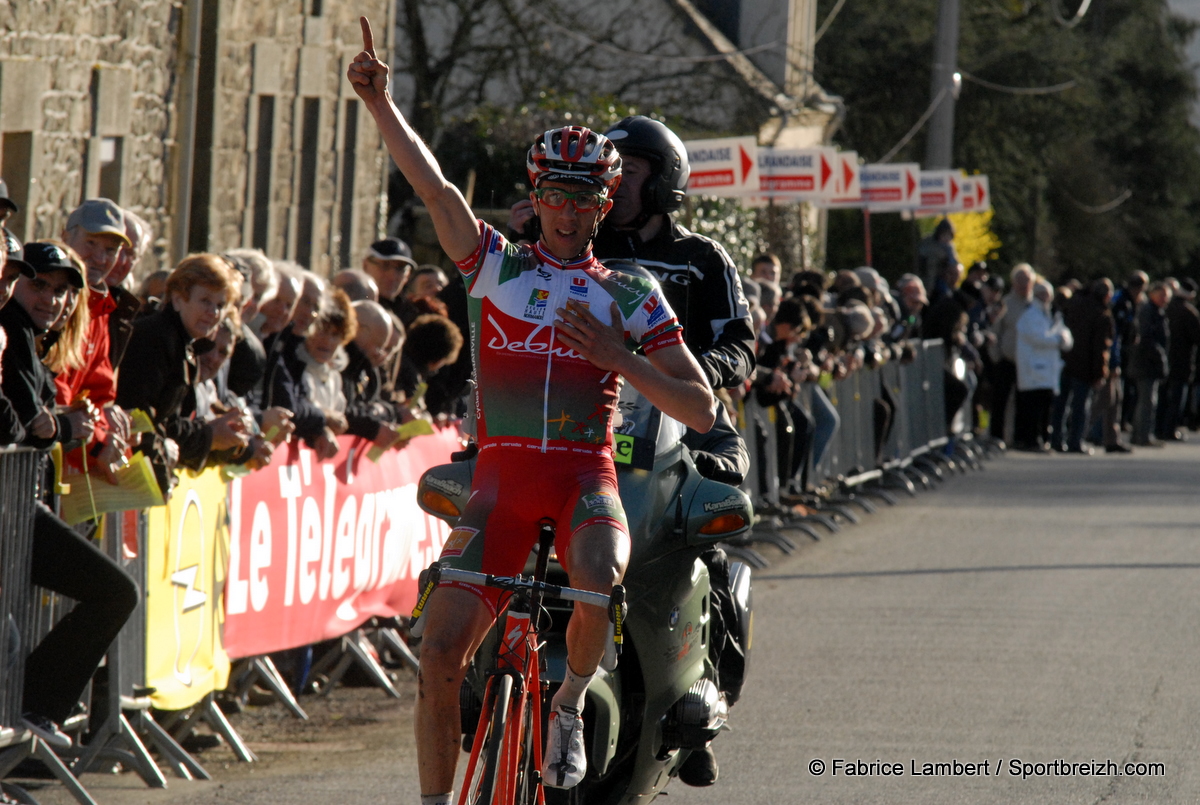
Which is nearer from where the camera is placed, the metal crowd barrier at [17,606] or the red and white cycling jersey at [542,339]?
the red and white cycling jersey at [542,339]

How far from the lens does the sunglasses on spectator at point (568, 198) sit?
14.5 feet

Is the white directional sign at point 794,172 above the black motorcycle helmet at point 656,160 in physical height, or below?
above

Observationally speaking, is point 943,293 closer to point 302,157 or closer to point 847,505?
point 847,505

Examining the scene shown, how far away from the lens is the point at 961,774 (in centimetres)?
663

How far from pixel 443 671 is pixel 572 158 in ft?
4.32

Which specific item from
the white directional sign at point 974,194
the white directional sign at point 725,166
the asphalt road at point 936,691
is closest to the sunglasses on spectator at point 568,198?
the asphalt road at point 936,691

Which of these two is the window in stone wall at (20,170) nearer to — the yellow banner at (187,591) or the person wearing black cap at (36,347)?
the yellow banner at (187,591)

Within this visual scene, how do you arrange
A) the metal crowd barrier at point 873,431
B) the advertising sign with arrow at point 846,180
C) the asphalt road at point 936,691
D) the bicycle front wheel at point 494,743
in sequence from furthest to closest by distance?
the advertising sign with arrow at point 846,180, the metal crowd barrier at point 873,431, the asphalt road at point 936,691, the bicycle front wheel at point 494,743

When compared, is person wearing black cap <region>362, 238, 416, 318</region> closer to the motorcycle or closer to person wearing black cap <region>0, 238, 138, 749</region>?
person wearing black cap <region>0, 238, 138, 749</region>

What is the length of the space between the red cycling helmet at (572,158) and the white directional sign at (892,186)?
2128cm


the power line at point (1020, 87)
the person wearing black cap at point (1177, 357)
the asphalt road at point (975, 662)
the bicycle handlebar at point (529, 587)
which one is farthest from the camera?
the power line at point (1020, 87)

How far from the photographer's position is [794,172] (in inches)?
792

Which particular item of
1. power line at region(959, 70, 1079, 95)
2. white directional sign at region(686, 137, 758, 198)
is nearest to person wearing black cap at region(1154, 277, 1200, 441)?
white directional sign at region(686, 137, 758, 198)

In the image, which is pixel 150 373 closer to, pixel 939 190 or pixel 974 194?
pixel 939 190
